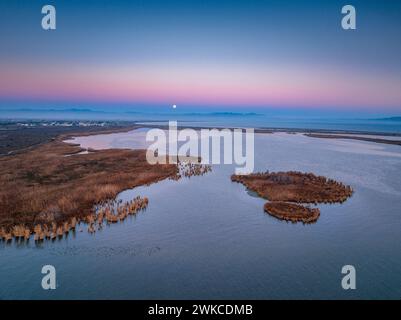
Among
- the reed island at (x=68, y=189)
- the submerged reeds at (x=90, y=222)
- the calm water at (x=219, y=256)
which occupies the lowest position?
the calm water at (x=219, y=256)

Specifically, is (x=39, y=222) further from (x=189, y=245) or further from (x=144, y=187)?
(x=144, y=187)

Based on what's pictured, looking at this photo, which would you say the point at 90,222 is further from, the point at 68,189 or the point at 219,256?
the point at 219,256

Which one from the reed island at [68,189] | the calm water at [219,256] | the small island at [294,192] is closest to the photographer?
the calm water at [219,256]

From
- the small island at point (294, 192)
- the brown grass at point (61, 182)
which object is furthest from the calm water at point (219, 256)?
the brown grass at point (61, 182)

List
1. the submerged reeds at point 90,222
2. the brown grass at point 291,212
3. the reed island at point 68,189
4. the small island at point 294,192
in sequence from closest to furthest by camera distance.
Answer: the submerged reeds at point 90,222 < the reed island at point 68,189 < the brown grass at point 291,212 < the small island at point 294,192

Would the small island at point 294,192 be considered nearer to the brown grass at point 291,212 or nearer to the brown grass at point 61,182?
the brown grass at point 291,212

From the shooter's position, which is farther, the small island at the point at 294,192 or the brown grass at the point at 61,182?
the small island at the point at 294,192

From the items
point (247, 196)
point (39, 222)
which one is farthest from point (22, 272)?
point (247, 196)

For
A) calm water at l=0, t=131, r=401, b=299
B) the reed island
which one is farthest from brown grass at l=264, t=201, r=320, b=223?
the reed island
